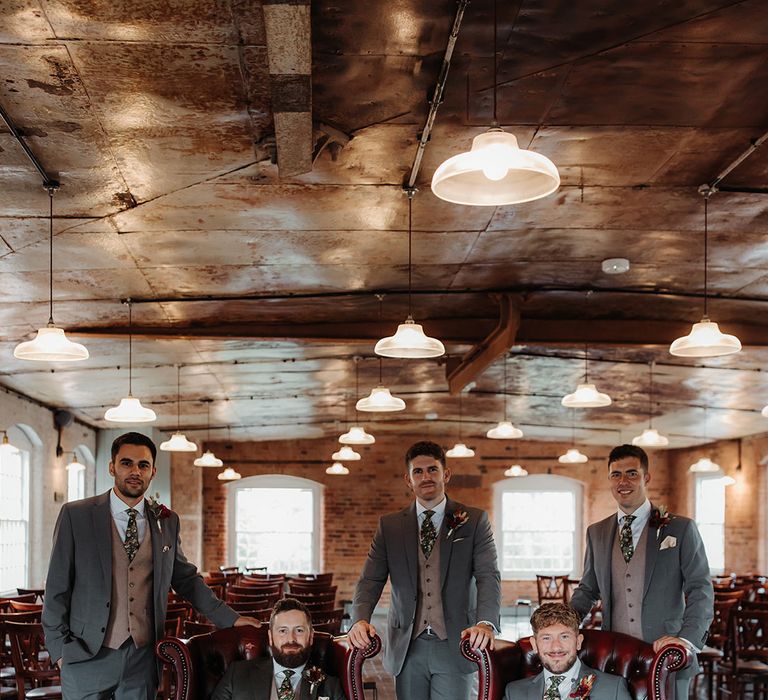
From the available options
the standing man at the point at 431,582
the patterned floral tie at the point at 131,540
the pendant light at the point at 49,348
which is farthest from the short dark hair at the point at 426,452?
the pendant light at the point at 49,348

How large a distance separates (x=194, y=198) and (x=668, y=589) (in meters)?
3.69

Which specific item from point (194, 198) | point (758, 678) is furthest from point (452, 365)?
point (194, 198)

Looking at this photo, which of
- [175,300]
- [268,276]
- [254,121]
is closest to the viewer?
[254,121]

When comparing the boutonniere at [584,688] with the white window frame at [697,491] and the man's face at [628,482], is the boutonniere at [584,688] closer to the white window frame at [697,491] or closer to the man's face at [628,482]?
the man's face at [628,482]

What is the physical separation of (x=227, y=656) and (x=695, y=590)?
207 cm

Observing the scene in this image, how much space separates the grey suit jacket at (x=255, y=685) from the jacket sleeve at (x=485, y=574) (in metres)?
0.71

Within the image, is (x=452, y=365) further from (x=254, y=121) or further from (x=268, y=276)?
(x=254, y=121)

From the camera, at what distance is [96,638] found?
4488 mm

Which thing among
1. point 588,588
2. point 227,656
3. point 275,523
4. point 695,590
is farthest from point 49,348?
point 275,523

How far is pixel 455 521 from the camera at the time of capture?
15.7 feet

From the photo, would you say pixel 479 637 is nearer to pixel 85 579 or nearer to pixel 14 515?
pixel 85 579

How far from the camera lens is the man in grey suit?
4.77 m

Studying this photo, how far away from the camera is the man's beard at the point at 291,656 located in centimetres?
435

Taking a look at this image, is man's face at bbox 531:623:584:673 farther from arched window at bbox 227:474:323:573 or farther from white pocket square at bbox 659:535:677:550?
arched window at bbox 227:474:323:573
